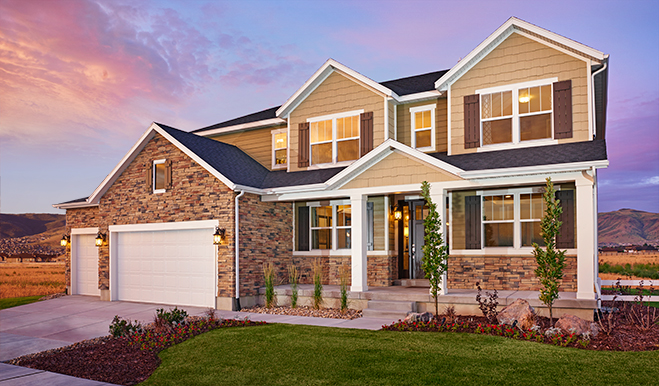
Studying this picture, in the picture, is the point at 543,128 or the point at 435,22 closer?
the point at 543,128

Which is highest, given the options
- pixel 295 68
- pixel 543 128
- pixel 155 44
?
pixel 295 68

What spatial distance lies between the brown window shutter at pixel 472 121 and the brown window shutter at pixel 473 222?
1.47m

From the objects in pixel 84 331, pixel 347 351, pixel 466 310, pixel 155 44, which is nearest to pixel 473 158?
pixel 466 310

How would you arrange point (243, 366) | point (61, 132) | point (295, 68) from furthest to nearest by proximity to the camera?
point (295, 68), point (61, 132), point (243, 366)

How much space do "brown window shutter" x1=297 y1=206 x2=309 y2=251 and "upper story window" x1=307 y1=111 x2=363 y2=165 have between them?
63.6 inches

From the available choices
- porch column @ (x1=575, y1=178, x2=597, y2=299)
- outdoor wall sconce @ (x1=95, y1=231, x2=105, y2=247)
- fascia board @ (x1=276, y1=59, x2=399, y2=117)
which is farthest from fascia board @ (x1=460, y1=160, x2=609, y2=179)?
outdoor wall sconce @ (x1=95, y1=231, x2=105, y2=247)

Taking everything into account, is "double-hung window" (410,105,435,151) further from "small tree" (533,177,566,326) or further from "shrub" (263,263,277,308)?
"shrub" (263,263,277,308)

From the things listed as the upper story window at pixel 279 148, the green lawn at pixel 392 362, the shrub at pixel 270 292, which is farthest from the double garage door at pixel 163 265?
the green lawn at pixel 392 362

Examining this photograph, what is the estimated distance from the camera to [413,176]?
11.4 metres

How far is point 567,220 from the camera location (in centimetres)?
1136

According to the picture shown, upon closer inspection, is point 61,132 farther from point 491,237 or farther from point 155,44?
point 491,237

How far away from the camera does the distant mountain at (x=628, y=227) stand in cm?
8744

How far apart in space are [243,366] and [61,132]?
2077 centimetres

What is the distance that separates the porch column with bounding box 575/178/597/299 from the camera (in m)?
9.66
